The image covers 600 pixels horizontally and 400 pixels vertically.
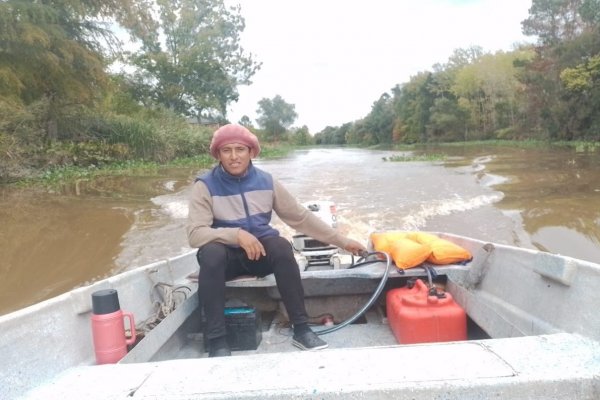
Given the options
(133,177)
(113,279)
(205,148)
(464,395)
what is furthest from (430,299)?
(205,148)

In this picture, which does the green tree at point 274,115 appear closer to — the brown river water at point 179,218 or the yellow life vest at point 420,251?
the brown river water at point 179,218

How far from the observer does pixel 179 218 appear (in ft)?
26.0

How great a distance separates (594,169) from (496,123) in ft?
127

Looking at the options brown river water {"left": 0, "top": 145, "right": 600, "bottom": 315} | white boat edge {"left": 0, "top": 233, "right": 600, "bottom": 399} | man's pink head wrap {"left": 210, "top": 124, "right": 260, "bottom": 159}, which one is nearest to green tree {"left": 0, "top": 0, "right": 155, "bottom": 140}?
brown river water {"left": 0, "top": 145, "right": 600, "bottom": 315}

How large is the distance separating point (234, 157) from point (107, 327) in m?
1.02

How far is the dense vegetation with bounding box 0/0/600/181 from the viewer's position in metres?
13.1

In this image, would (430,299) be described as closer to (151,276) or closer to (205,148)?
(151,276)

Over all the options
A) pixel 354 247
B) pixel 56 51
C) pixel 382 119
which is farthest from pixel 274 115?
pixel 354 247

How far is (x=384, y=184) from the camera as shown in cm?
1246

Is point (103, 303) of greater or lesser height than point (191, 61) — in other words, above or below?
below

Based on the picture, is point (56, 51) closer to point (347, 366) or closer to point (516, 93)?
point (347, 366)

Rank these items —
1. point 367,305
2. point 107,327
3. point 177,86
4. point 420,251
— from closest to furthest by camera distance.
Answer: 1. point 107,327
2. point 367,305
3. point 420,251
4. point 177,86

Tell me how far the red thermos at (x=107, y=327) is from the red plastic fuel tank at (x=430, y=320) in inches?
48.3

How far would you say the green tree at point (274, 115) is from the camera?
85.8 m
